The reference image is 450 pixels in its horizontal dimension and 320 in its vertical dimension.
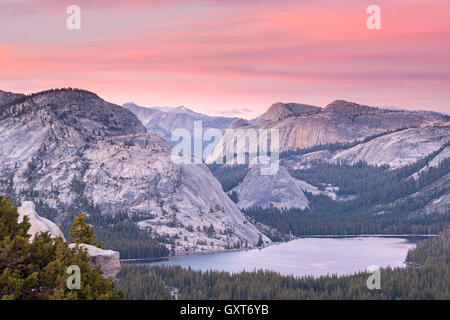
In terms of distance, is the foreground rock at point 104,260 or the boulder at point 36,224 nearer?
the foreground rock at point 104,260

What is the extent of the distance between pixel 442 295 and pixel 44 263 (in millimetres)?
102592

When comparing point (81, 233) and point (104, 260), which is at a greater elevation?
point (81, 233)

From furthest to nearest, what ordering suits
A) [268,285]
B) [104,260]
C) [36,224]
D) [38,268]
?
[268,285] < [36,224] < [104,260] < [38,268]

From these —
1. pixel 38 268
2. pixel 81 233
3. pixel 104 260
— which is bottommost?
pixel 38 268

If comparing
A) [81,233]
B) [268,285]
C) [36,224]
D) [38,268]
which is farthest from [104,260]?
[268,285]

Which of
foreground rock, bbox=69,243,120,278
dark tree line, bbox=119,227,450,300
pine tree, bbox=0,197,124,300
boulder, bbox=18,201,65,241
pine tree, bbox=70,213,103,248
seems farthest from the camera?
dark tree line, bbox=119,227,450,300

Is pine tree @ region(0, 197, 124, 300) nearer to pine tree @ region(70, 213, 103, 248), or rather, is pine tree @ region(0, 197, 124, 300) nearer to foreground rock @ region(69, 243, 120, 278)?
foreground rock @ region(69, 243, 120, 278)

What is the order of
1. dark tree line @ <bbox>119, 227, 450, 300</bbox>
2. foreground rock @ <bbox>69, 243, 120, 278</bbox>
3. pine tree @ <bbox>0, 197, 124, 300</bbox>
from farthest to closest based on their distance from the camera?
dark tree line @ <bbox>119, 227, 450, 300</bbox>, foreground rock @ <bbox>69, 243, 120, 278</bbox>, pine tree @ <bbox>0, 197, 124, 300</bbox>

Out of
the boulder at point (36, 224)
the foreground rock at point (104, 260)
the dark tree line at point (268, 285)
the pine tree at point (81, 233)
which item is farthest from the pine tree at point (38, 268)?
the dark tree line at point (268, 285)

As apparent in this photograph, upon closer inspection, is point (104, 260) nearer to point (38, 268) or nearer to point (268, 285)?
point (38, 268)

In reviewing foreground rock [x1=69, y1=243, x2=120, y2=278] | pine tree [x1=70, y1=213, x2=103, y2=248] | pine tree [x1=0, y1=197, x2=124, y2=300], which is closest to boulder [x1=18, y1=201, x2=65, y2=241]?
pine tree [x1=70, y1=213, x2=103, y2=248]

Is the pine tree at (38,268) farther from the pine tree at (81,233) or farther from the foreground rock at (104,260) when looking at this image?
the pine tree at (81,233)
